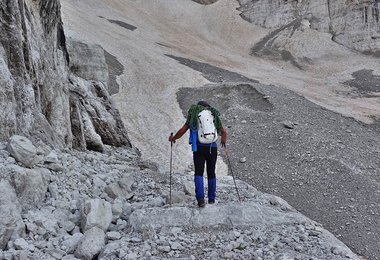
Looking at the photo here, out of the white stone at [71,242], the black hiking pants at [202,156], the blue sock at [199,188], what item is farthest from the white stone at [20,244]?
the black hiking pants at [202,156]

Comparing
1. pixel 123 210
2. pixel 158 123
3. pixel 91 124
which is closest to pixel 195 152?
pixel 123 210

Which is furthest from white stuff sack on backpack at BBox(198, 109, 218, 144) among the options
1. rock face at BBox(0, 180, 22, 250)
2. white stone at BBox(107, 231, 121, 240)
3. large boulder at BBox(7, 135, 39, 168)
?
rock face at BBox(0, 180, 22, 250)

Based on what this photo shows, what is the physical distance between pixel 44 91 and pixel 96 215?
6.18 meters

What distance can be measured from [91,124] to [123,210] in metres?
8.43

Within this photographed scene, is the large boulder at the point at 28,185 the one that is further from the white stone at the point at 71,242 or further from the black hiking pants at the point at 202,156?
the black hiking pants at the point at 202,156

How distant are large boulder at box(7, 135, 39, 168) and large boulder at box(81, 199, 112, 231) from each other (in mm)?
1480

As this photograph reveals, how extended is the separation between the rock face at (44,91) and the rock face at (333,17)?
4210 centimetres

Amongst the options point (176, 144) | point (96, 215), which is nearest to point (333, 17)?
point (176, 144)

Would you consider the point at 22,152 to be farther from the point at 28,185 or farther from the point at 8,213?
the point at 8,213

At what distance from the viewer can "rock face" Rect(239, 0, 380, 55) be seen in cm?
5281

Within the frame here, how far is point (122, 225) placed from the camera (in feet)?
26.1

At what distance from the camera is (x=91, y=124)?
16.5m

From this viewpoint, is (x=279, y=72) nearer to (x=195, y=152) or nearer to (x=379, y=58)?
(x=379, y=58)

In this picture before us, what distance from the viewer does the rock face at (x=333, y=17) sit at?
52.8 metres
